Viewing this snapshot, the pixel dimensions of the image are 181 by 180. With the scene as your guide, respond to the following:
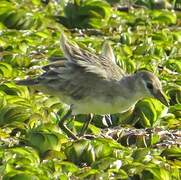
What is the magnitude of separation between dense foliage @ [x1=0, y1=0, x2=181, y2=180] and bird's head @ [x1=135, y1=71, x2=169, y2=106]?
0.31 meters

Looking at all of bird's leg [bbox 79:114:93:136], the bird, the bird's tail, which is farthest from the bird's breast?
the bird's tail

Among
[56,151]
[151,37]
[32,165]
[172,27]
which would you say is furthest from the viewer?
[172,27]

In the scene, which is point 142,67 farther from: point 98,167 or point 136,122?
point 98,167

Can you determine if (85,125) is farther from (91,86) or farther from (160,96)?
(160,96)

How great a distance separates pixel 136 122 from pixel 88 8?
2829mm

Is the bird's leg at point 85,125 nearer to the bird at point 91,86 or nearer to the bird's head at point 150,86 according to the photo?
the bird at point 91,86

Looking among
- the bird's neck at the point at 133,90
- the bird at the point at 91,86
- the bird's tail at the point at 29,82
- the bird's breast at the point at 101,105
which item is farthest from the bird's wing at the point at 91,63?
the bird's tail at the point at 29,82

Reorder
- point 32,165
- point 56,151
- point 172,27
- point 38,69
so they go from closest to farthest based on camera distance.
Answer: point 32,165 < point 56,151 < point 38,69 < point 172,27

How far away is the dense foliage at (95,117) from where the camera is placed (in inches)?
268

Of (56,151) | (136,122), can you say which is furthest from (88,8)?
(56,151)

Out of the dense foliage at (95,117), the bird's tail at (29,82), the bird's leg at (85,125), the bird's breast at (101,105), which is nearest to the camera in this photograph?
the dense foliage at (95,117)

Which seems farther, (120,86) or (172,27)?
(172,27)

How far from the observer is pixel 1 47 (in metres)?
9.62

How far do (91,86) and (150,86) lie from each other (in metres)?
0.46
